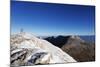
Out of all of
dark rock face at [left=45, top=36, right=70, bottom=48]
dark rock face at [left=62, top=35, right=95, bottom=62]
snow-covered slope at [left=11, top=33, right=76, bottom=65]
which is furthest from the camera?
dark rock face at [left=62, top=35, right=95, bottom=62]

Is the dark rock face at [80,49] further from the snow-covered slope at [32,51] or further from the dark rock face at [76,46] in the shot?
the snow-covered slope at [32,51]

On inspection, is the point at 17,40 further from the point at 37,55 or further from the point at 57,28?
the point at 57,28

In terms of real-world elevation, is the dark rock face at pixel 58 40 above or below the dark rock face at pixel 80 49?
above

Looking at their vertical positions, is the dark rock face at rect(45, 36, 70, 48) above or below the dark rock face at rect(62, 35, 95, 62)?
above

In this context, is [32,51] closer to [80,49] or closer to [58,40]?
[58,40]

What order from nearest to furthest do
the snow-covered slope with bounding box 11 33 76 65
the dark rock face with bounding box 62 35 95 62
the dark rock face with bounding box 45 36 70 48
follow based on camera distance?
the snow-covered slope with bounding box 11 33 76 65
the dark rock face with bounding box 45 36 70 48
the dark rock face with bounding box 62 35 95 62

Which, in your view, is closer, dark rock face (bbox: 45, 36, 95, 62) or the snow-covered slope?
the snow-covered slope

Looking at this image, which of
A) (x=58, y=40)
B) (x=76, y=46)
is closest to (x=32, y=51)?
(x=58, y=40)

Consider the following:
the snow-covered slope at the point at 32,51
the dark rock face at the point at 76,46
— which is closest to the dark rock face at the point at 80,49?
the dark rock face at the point at 76,46

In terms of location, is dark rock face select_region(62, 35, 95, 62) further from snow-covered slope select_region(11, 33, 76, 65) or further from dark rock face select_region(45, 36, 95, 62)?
snow-covered slope select_region(11, 33, 76, 65)

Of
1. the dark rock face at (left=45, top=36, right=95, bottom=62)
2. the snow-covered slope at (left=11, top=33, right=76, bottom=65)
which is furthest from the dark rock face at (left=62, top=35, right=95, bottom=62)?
the snow-covered slope at (left=11, top=33, right=76, bottom=65)
